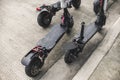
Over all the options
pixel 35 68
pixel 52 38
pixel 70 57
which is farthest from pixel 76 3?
pixel 35 68

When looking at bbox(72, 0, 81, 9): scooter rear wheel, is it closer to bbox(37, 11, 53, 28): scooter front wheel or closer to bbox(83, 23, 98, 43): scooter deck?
bbox(37, 11, 53, 28): scooter front wheel

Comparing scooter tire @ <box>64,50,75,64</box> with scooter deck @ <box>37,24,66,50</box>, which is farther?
scooter deck @ <box>37,24,66,50</box>

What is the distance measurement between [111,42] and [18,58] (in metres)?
1.86

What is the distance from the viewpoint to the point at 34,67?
11.5ft

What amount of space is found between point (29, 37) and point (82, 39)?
1200 mm

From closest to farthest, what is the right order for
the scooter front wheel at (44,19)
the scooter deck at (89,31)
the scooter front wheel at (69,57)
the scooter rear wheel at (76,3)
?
the scooter front wheel at (69,57) < the scooter deck at (89,31) < the scooter front wheel at (44,19) < the scooter rear wheel at (76,3)

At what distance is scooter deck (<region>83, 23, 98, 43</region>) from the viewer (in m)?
3.97

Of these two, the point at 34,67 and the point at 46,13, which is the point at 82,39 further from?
the point at 46,13

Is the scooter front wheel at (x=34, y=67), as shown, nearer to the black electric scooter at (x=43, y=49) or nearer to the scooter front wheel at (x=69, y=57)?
the black electric scooter at (x=43, y=49)

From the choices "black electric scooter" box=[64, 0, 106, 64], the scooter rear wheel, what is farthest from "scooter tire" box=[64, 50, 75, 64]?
the scooter rear wheel

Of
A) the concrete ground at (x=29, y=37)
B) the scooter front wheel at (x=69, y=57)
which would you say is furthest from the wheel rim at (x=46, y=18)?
the scooter front wheel at (x=69, y=57)

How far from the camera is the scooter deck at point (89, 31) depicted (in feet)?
13.0

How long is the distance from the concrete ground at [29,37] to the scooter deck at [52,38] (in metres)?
0.22

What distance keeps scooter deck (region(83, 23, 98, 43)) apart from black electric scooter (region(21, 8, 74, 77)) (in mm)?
384
